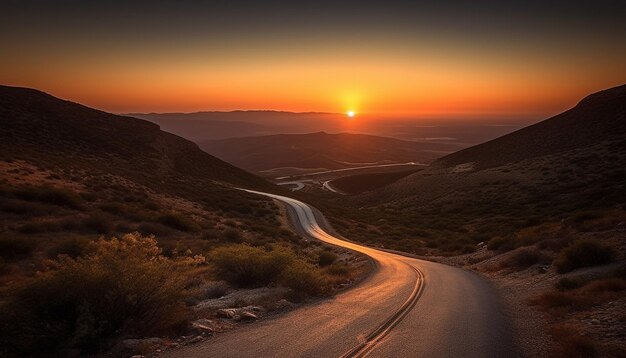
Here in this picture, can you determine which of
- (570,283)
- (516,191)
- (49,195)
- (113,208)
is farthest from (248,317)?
(516,191)

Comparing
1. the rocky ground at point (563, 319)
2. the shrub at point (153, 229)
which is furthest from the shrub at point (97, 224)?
the rocky ground at point (563, 319)

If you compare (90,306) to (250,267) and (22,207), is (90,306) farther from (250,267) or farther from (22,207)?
(22,207)

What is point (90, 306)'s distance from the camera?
7.52 meters

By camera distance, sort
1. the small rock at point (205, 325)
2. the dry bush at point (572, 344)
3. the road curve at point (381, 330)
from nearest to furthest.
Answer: the dry bush at point (572, 344), the road curve at point (381, 330), the small rock at point (205, 325)

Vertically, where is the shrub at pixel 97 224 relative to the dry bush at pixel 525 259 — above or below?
above

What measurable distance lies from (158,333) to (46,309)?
236cm

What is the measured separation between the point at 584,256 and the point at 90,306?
18.7 m

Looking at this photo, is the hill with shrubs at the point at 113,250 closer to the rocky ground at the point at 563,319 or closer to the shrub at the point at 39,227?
the shrub at the point at 39,227

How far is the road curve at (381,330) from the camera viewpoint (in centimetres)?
789

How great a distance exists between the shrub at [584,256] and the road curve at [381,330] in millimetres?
4276

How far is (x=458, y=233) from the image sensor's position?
143ft

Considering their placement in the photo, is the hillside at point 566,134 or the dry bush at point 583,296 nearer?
the dry bush at point 583,296

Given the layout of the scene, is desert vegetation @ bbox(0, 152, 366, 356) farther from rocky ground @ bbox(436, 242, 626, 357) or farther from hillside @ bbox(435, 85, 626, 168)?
hillside @ bbox(435, 85, 626, 168)

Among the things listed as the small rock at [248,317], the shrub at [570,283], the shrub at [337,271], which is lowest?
the shrub at [337,271]
